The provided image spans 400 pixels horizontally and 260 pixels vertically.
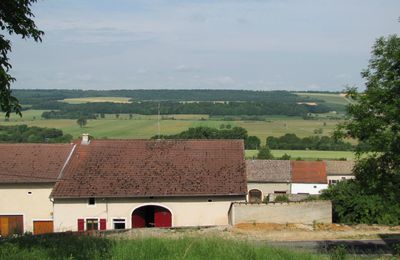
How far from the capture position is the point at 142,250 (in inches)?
472

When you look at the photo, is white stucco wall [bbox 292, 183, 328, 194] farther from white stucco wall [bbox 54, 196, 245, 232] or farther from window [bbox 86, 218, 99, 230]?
window [bbox 86, 218, 99, 230]

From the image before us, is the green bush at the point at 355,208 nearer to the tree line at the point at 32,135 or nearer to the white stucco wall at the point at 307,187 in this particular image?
the white stucco wall at the point at 307,187

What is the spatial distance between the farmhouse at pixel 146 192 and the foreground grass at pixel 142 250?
18.9m

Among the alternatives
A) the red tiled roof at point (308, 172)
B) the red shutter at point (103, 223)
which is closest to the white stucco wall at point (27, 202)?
the red shutter at point (103, 223)

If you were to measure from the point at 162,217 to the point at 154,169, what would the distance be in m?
3.25

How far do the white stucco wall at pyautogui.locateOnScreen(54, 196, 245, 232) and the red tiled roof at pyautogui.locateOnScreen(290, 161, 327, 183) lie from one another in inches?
1071

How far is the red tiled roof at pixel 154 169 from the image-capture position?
3231cm

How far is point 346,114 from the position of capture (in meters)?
18.0

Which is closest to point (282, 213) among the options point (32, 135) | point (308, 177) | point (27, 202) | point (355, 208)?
point (355, 208)

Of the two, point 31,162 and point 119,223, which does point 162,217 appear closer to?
point 119,223

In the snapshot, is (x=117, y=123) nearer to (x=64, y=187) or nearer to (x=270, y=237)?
(x=64, y=187)

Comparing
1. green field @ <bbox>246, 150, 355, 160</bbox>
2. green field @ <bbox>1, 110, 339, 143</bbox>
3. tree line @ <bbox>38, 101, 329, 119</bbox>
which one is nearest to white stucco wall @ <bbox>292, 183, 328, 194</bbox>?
green field @ <bbox>246, 150, 355, 160</bbox>

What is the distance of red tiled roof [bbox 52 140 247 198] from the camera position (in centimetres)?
3231

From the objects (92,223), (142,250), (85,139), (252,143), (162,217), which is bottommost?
(92,223)
